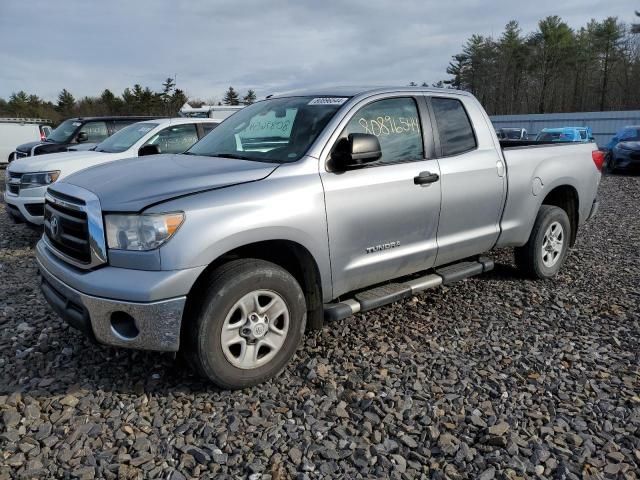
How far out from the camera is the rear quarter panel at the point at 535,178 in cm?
461

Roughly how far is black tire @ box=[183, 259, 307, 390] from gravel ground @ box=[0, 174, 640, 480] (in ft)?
0.49

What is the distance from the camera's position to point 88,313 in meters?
2.80

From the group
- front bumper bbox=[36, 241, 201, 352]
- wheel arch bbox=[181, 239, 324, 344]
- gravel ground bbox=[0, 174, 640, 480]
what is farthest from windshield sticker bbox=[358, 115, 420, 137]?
front bumper bbox=[36, 241, 201, 352]

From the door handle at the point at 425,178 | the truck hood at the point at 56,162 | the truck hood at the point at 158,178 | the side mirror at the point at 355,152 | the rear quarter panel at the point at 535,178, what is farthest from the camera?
the truck hood at the point at 56,162

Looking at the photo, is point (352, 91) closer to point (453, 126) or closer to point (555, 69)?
point (453, 126)

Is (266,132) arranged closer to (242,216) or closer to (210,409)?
(242,216)

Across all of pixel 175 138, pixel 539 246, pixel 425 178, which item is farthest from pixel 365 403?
pixel 175 138

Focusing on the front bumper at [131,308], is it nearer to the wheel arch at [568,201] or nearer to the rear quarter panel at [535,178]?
the rear quarter panel at [535,178]

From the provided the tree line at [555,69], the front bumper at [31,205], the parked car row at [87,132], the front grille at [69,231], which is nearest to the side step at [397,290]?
the front grille at [69,231]

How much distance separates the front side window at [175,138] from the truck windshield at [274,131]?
3963 mm

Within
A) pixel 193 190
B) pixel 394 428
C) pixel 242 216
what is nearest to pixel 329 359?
pixel 394 428

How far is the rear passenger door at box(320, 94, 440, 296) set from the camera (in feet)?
11.0

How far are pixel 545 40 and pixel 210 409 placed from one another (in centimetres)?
6435

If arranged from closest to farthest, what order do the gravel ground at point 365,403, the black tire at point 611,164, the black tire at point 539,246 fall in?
the gravel ground at point 365,403 → the black tire at point 539,246 → the black tire at point 611,164
